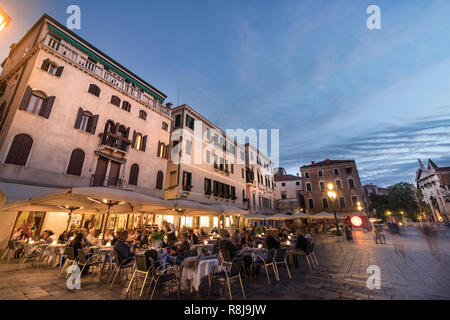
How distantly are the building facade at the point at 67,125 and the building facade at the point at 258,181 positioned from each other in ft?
53.2

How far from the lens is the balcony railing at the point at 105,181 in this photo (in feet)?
40.4

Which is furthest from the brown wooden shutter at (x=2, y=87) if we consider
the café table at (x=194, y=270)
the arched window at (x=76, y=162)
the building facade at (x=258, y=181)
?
the building facade at (x=258, y=181)

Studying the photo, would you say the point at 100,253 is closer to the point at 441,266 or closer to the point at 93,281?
the point at 93,281

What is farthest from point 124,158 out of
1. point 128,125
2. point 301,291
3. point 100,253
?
point 301,291

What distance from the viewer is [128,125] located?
50.4ft

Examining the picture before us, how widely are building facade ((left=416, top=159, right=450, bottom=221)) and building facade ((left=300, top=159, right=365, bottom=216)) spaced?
86.0 ft

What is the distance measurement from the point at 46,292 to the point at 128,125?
12812mm

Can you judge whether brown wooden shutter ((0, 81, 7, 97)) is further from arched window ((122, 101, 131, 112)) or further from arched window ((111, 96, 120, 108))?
arched window ((122, 101, 131, 112))

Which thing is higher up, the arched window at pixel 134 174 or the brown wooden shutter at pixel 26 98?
the brown wooden shutter at pixel 26 98

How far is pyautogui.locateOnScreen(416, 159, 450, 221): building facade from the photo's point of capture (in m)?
42.2

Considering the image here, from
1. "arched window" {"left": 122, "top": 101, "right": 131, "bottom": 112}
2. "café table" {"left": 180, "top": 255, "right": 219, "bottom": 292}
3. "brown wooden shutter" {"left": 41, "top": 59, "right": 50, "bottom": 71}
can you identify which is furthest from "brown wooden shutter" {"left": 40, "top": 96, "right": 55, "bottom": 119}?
"café table" {"left": 180, "top": 255, "right": 219, "bottom": 292}

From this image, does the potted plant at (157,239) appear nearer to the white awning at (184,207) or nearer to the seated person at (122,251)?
the seated person at (122,251)

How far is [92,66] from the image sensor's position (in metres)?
14.2
